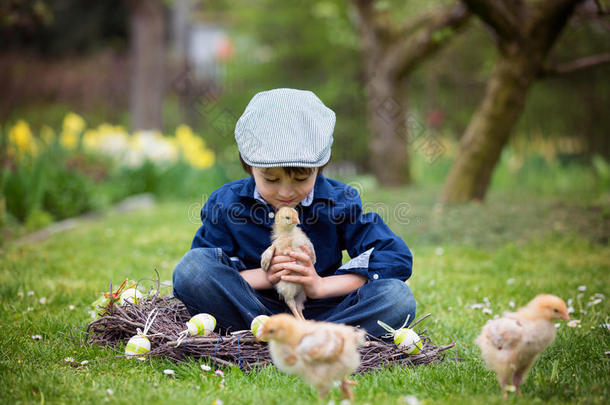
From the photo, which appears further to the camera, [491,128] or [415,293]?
[491,128]

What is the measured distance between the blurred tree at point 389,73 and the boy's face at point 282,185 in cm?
648

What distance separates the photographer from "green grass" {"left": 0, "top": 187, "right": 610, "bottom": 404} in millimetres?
2395

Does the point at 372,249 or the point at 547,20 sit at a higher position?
the point at 547,20

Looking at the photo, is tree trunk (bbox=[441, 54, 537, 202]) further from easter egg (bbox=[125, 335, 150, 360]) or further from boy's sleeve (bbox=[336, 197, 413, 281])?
easter egg (bbox=[125, 335, 150, 360])

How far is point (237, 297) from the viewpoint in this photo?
2924 millimetres

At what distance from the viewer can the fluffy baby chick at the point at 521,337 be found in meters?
2.21

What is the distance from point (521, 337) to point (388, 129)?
307 inches

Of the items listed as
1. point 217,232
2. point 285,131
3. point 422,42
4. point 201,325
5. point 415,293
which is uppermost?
point 285,131

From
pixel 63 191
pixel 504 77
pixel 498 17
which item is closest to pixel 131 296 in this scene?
pixel 63 191

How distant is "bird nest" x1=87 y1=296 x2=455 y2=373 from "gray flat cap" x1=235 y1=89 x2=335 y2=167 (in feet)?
2.93

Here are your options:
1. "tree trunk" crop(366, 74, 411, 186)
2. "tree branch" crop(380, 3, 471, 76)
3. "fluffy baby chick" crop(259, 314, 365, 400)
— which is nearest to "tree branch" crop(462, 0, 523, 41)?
"tree branch" crop(380, 3, 471, 76)

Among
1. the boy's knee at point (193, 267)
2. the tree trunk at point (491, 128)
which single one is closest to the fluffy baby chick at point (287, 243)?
the boy's knee at point (193, 267)

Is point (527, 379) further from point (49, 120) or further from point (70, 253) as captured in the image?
point (49, 120)

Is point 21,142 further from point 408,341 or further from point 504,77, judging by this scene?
point 408,341
